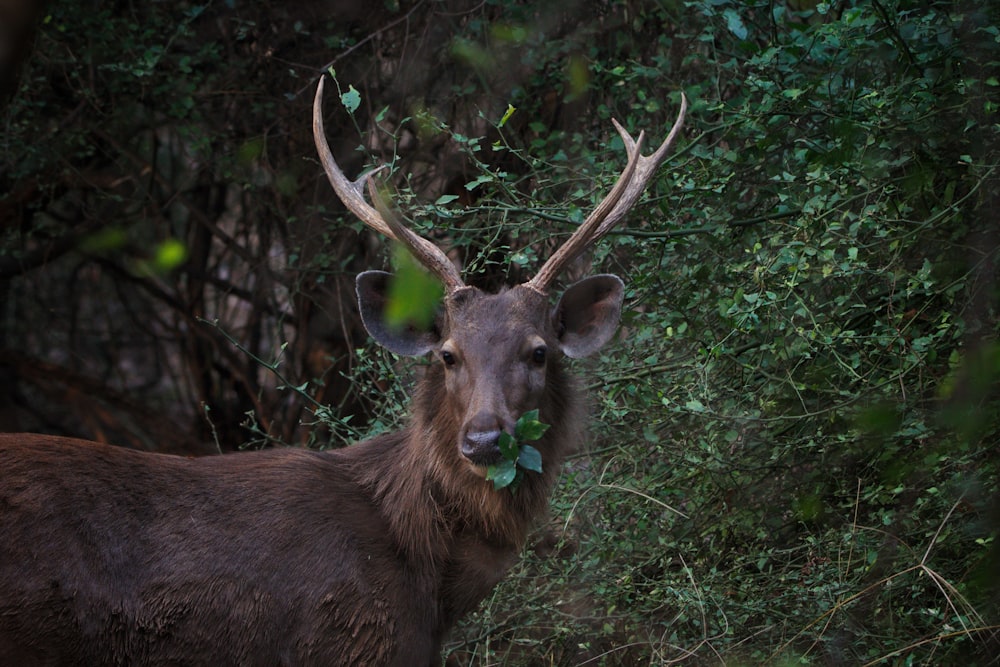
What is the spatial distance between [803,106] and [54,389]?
6.55 meters

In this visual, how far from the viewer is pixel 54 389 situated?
350 inches

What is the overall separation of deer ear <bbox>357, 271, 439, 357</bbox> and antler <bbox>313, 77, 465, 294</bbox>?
21 cm

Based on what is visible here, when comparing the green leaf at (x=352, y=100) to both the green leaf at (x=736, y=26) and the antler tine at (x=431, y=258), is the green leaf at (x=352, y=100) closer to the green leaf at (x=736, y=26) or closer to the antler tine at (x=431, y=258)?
the antler tine at (x=431, y=258)

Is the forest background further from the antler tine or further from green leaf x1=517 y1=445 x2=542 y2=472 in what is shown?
green leaf x1=517 y1=445 x2=542 y2=472

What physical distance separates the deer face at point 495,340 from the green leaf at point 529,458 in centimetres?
11

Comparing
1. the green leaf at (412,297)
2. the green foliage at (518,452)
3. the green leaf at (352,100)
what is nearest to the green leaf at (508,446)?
the green foliage at (518,452)

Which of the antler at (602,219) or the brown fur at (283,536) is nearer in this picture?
the brown fur at (283,536)

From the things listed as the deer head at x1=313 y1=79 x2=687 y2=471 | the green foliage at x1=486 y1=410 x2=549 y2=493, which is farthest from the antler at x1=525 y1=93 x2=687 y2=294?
the green foliage at x1=486 y1=410 x2=549 y2=493

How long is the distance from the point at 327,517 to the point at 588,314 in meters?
1.30

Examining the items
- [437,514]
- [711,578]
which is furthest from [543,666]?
[437,514]

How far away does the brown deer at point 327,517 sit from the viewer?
138 inches

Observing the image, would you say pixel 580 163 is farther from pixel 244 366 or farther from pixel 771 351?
pixel 244 366

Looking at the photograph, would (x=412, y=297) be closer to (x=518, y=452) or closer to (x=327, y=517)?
(x=518, y=452)

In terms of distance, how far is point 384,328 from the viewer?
14.5 ft
